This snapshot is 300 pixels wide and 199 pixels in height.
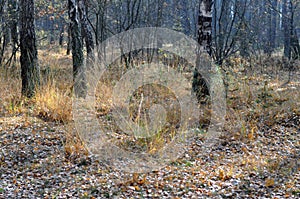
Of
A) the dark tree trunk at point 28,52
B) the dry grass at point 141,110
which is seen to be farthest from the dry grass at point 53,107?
the dark tree trunk at point 28,52

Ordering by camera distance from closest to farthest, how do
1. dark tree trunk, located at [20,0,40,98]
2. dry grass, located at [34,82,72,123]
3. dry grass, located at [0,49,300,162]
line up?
dry grass, located at [0,49,300,162] < dry grass, located at [34,82,72,123] < dark tree trunk, located at [20,0,40,98]

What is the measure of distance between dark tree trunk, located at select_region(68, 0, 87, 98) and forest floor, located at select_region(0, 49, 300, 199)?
44.0 inches

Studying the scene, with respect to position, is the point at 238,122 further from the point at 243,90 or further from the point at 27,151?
the point at 27,151

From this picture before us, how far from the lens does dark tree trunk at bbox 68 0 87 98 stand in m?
6.78

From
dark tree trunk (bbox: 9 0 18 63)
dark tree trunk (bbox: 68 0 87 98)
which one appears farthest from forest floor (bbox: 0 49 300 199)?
dark tree trunk (bbox: 9 0 18 63)

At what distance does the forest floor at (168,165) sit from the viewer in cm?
391

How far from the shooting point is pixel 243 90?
749cm

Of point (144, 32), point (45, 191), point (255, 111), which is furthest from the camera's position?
point (144, 32)

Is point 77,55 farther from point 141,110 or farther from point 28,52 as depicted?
point 141,110

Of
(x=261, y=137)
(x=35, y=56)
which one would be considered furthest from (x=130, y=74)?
(x=261, y=137)

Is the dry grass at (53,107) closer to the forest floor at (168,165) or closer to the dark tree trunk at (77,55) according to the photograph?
the forest floor at (168,165)

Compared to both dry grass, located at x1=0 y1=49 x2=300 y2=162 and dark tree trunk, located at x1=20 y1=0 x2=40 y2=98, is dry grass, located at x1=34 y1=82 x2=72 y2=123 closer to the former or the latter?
dry grass, located at x1=0 y1=49 x2=300 y2=162

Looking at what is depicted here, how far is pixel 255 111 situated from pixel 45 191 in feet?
12.8

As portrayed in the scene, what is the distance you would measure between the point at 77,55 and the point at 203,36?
256cm
